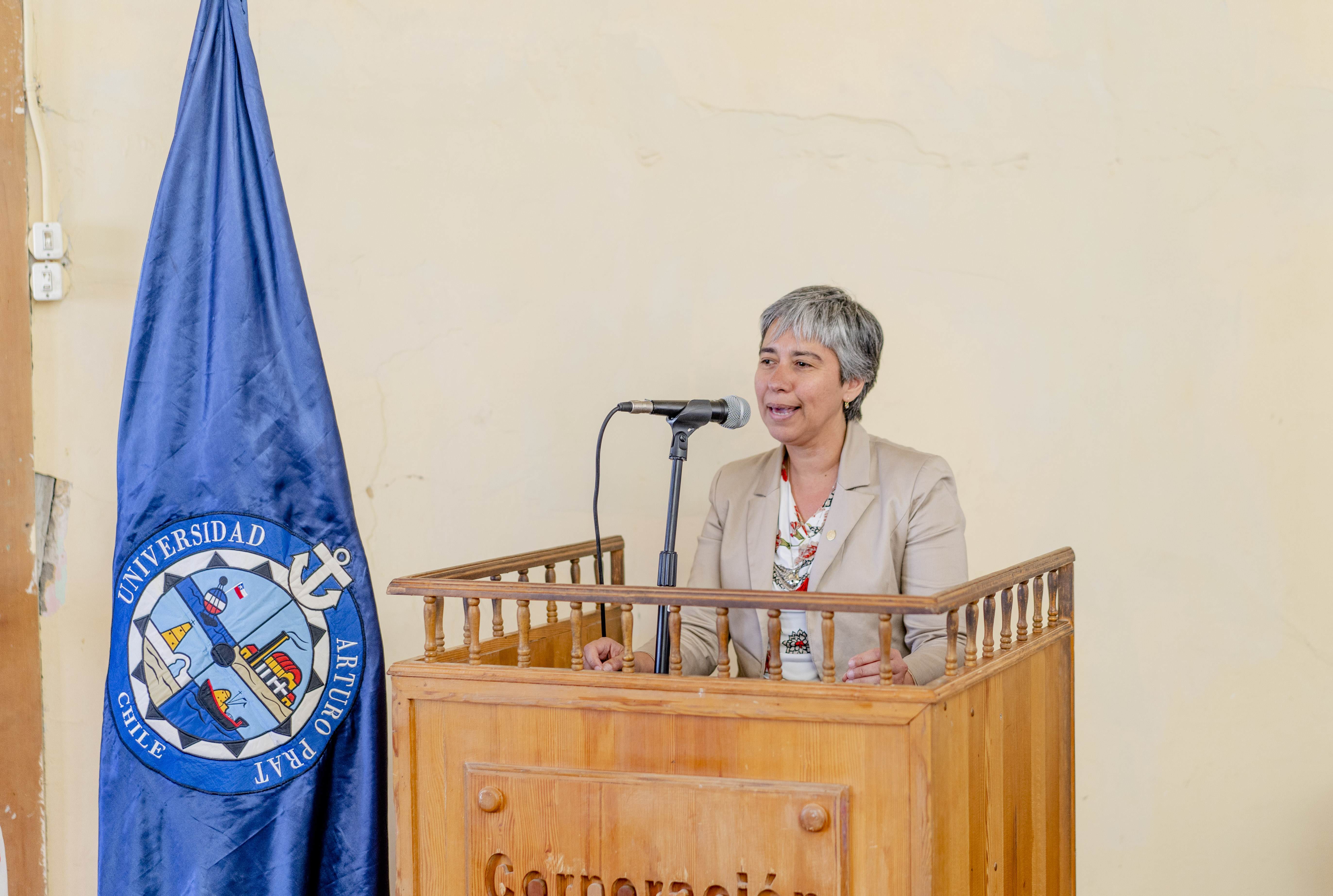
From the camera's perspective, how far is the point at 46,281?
2.89 m

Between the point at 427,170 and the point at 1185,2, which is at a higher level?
the point at 1185,2

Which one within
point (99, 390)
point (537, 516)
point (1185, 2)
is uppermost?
point (1185, 2)

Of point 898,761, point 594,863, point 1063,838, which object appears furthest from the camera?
point 1063,838

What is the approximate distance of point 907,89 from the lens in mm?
2984

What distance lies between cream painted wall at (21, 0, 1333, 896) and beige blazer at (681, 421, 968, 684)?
2.90ft

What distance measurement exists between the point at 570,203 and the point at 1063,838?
1.96 m

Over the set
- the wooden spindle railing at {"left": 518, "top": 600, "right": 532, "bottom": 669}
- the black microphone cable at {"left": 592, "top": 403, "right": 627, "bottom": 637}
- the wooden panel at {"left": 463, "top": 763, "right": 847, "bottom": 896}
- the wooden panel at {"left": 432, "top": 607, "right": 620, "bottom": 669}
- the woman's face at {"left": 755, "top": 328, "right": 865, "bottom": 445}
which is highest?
the woman's face at {"left": 755, "top": 328, "right": 865, "bottom": 445}

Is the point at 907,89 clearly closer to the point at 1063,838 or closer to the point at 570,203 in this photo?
the point at 570,203

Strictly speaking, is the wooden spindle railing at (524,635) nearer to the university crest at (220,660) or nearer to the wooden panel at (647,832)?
the wooden panel at (647,832)

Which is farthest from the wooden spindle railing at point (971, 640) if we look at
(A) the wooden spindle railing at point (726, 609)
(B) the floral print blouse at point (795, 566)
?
(B) the floral print blouse at point (795, 566)

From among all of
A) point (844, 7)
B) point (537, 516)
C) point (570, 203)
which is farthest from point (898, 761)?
point (844, 7)

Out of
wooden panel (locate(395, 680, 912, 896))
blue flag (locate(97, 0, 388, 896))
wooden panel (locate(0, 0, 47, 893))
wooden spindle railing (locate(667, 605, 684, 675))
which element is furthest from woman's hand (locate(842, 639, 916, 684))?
wooden panel (locate(0, 0, 47, 893))

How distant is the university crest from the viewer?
8.05 feet

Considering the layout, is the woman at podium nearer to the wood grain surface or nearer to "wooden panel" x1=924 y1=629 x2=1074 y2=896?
"wooden panel" x1=924 y1=629 x2=1074 y2=896
